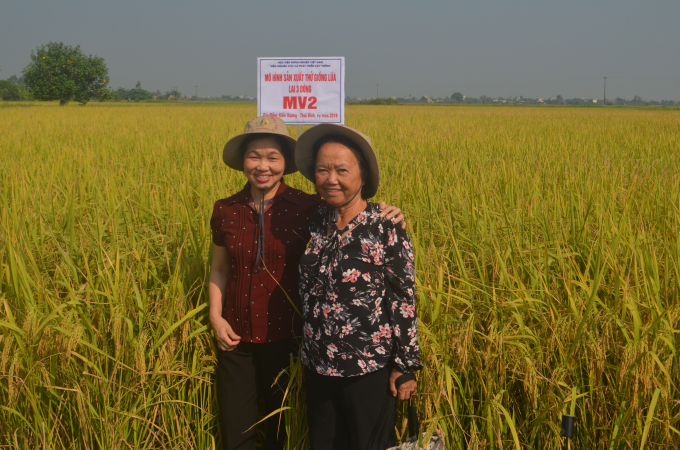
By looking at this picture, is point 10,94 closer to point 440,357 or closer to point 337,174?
point 337,174

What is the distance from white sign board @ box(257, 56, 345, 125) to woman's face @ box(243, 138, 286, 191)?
7.18 ft

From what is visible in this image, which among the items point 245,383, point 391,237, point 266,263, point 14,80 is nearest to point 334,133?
point 391,237

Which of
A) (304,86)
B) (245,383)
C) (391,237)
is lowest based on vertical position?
→ (245,383)

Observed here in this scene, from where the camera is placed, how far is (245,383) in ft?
4.97

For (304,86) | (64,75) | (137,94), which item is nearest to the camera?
(304,86)

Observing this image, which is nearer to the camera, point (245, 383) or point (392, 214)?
point (392, 214)

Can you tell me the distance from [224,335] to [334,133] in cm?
73

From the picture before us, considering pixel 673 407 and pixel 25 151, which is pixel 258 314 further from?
pixel 25 151

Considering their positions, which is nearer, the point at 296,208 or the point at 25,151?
the point at 296,208

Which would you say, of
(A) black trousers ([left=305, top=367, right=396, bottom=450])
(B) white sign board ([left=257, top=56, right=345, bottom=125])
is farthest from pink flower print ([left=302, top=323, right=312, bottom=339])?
(B) white sign board ([left=257, top=56, right=345, bottom=125])

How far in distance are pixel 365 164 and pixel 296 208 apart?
31cm

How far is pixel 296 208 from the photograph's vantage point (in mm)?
1540

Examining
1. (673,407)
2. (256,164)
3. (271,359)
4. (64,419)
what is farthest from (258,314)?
(673,407)

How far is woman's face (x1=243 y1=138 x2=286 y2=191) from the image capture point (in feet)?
4.93
